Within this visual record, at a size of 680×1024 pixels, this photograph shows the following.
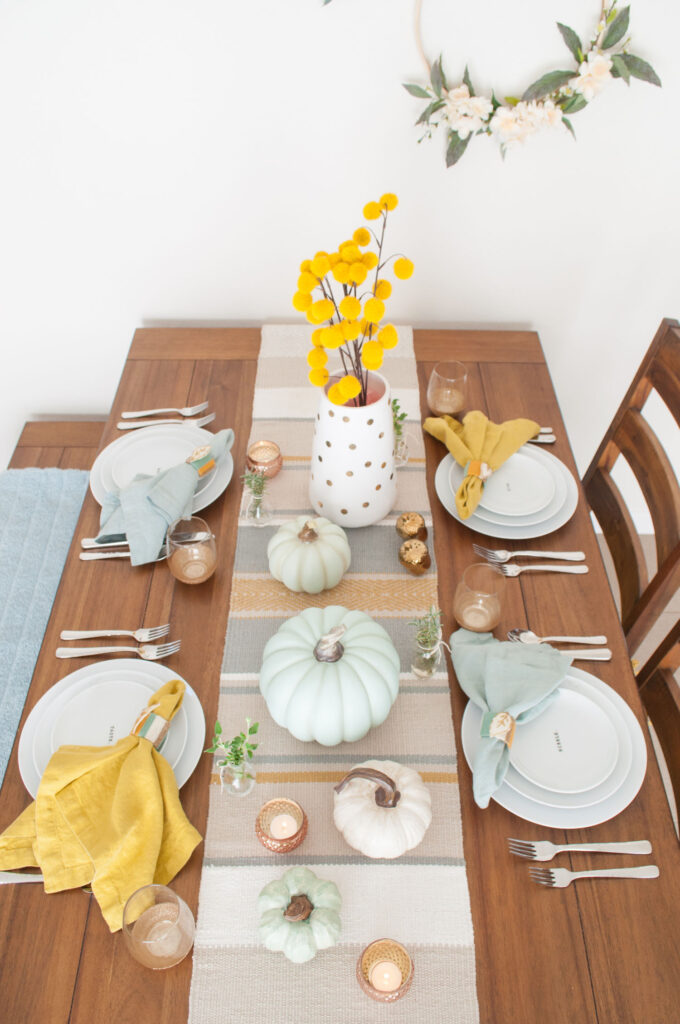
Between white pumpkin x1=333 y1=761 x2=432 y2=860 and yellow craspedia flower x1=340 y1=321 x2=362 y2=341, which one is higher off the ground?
yellow craspedia flower x1=340 y1=321 x2=362 y2=341

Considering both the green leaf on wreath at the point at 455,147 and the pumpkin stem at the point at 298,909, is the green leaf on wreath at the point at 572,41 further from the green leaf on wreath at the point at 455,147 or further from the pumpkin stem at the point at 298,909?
the pumpkin stem at the point at 298,909

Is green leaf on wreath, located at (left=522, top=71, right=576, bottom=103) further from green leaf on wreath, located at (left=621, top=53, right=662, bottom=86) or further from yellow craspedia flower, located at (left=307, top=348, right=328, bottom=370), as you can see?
yellow craspedia flower, located at (left=307, top=348, right=328, bottom=370)

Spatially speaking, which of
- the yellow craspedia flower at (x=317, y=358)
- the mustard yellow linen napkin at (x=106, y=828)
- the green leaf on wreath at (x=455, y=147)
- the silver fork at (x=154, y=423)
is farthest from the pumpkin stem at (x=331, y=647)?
the green leaf on wreath at (x=455, y=147)

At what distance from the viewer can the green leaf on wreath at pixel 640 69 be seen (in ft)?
4.16

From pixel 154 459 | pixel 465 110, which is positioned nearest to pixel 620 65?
pixel 465 110

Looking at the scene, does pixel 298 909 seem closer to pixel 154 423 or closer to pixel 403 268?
pixel 403 268

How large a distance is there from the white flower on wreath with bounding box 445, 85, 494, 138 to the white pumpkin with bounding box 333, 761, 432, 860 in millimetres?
1177

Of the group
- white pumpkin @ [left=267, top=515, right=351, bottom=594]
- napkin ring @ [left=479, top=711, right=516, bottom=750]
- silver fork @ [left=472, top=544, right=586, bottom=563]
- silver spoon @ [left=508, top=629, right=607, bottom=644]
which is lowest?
napkin ring @ [left=479, top=711, right=516, bottom=750]

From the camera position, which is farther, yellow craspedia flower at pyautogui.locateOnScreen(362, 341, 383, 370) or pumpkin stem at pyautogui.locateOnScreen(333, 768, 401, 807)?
yellow craspedia flower at pyautogui.locateOnScreen(362, 341, 383, 370)

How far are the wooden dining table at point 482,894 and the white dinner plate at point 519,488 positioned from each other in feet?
0.21

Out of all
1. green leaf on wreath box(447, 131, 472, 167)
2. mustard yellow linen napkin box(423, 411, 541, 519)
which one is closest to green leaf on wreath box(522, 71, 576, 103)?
green leaf on wreath box(447, 131, 472, 167)

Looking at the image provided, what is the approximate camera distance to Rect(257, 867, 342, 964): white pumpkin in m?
0.77

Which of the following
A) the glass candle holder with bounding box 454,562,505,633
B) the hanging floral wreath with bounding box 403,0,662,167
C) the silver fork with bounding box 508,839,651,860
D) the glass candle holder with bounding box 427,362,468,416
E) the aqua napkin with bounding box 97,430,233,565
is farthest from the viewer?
the glass candle holder with bounding box 427,362,468,416

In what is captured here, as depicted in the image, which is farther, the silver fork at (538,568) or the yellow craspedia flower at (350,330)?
Answer: the silver fork at (538,568)
